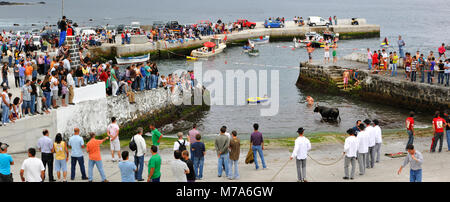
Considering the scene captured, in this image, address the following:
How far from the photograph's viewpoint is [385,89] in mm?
31922

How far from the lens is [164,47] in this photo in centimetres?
5741

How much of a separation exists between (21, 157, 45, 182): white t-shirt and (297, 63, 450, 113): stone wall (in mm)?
22391

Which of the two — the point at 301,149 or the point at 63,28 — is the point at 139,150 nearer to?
the point at 301,149

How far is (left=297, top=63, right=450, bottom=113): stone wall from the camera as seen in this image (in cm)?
2816

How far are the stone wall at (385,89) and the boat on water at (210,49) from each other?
1923cm

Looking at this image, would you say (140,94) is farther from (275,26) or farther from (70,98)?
(275,26)

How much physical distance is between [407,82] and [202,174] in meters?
19.1

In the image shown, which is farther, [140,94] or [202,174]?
[140,94]

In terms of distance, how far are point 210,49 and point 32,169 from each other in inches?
1864

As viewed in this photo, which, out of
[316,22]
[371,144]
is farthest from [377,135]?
[316,22]

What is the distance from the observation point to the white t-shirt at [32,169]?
1190 cm

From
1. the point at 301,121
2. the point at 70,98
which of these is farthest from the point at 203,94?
the point at 70,98

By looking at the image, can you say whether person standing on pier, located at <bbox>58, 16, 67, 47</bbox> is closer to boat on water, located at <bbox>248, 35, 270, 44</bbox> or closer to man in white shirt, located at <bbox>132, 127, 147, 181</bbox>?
man in white shirt, located at <bbox>132, 127, 147, 181</bbox>
